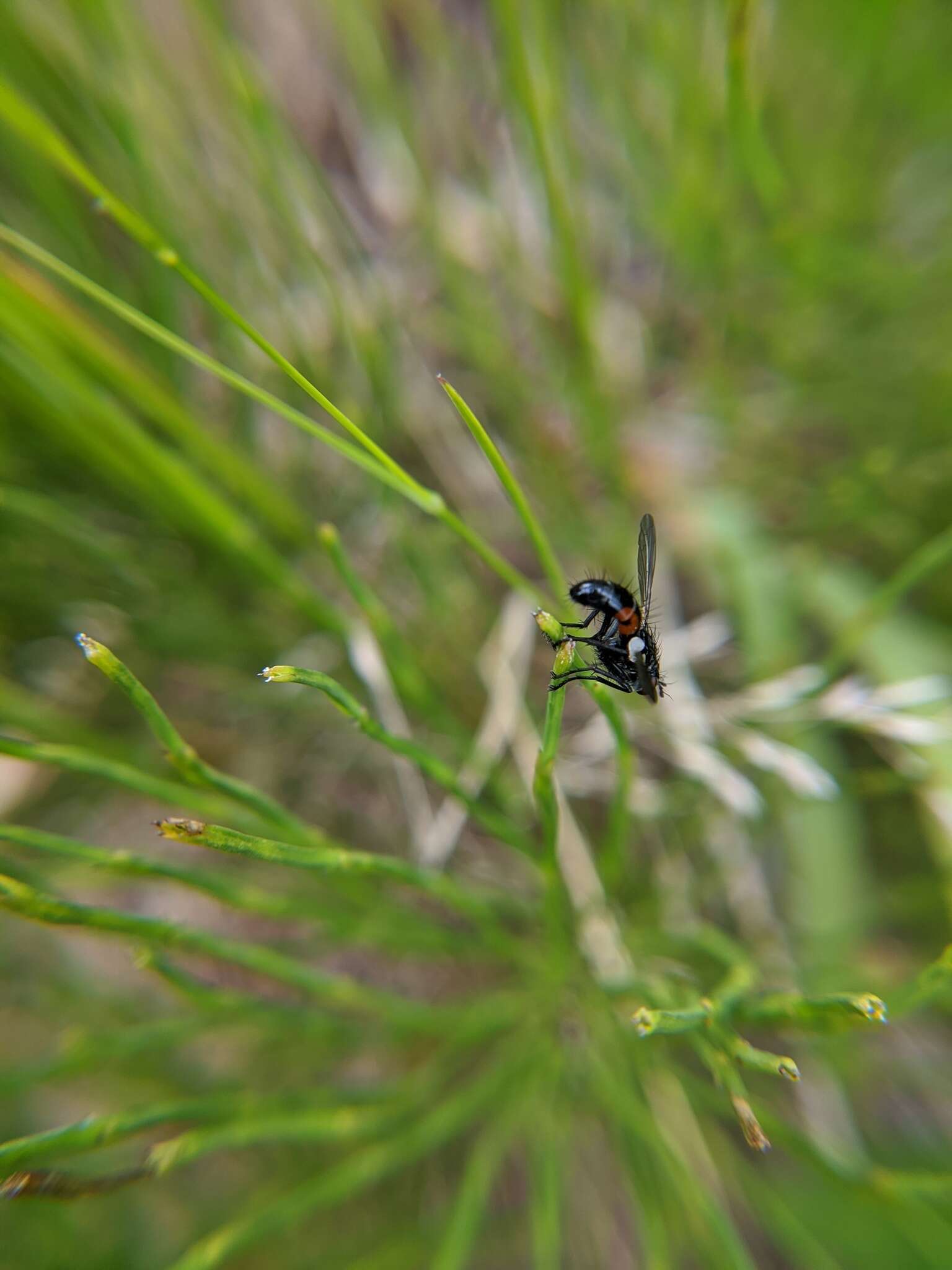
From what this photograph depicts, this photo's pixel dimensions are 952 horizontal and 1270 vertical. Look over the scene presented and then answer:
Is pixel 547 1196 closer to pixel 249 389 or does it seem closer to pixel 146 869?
pixel 146 869

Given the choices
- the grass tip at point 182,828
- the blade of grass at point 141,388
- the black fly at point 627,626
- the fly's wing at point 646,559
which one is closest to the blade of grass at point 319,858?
the grass tip at point 182,828

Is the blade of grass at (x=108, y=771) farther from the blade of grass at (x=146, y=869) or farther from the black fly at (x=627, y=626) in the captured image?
the black fly at (x=627, y=626)

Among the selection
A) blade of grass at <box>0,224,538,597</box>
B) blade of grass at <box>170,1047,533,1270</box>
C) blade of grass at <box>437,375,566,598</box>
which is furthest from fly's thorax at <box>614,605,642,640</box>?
blade of grass at <box>170,1047,533,1270</box>

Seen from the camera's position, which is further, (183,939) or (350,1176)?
(350,1176)

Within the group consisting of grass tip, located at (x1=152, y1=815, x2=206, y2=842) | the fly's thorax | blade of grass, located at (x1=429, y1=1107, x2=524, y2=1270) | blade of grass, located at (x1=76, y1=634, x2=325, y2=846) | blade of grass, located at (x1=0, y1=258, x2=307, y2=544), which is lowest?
blade of grass, located at (x1=429, y1=1107, x2=524, y2=1270)

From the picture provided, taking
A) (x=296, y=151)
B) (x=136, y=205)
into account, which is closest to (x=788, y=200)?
(x=296, y=151)

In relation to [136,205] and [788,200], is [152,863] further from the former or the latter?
[788,200]

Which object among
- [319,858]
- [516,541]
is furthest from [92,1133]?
[516,541]

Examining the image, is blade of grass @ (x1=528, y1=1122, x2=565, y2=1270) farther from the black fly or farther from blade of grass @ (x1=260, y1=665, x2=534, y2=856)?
the black fly
